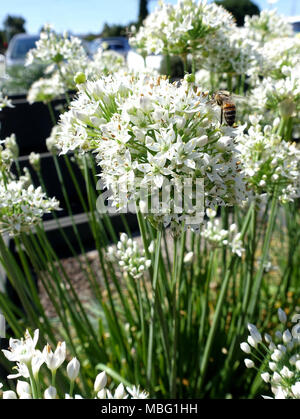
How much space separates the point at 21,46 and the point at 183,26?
1472cm

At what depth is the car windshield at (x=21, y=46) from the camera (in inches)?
558

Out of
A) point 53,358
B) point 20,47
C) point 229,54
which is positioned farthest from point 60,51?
point 20,47

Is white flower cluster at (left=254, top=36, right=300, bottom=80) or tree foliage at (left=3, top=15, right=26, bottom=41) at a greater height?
tree foliage at (left=3, top=15, right=26, bottom=41)

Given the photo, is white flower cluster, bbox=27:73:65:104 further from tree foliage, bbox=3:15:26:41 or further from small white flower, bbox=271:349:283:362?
tree foliage, bbox=3:15:26:41

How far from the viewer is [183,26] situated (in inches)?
72.6

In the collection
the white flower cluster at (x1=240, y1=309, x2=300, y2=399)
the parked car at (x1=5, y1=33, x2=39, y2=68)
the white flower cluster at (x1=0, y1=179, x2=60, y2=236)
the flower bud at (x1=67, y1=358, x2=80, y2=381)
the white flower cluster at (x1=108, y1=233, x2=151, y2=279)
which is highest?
the parked car at (x1=5, y1=33, x2=39, y2=68)

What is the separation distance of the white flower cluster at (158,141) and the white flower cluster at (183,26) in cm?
83

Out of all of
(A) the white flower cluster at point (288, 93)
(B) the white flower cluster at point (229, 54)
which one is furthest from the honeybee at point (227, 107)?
(B) the white flower cluster at point (229, 54)

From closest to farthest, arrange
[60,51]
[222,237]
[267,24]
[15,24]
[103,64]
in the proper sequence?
[222,237] < [60,51] < [103,64] < [267,24] < [15,24]

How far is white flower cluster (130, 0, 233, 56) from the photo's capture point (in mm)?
1879

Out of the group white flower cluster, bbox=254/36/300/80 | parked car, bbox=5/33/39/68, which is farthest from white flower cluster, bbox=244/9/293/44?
parked car, bbox=5/33/39/68

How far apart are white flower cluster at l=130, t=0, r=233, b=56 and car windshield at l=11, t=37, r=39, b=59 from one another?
14.0m

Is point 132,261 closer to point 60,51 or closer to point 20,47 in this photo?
point 60,51

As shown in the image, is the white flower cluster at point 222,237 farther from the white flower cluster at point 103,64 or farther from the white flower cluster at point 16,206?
the white flower cluster at point 103,64
